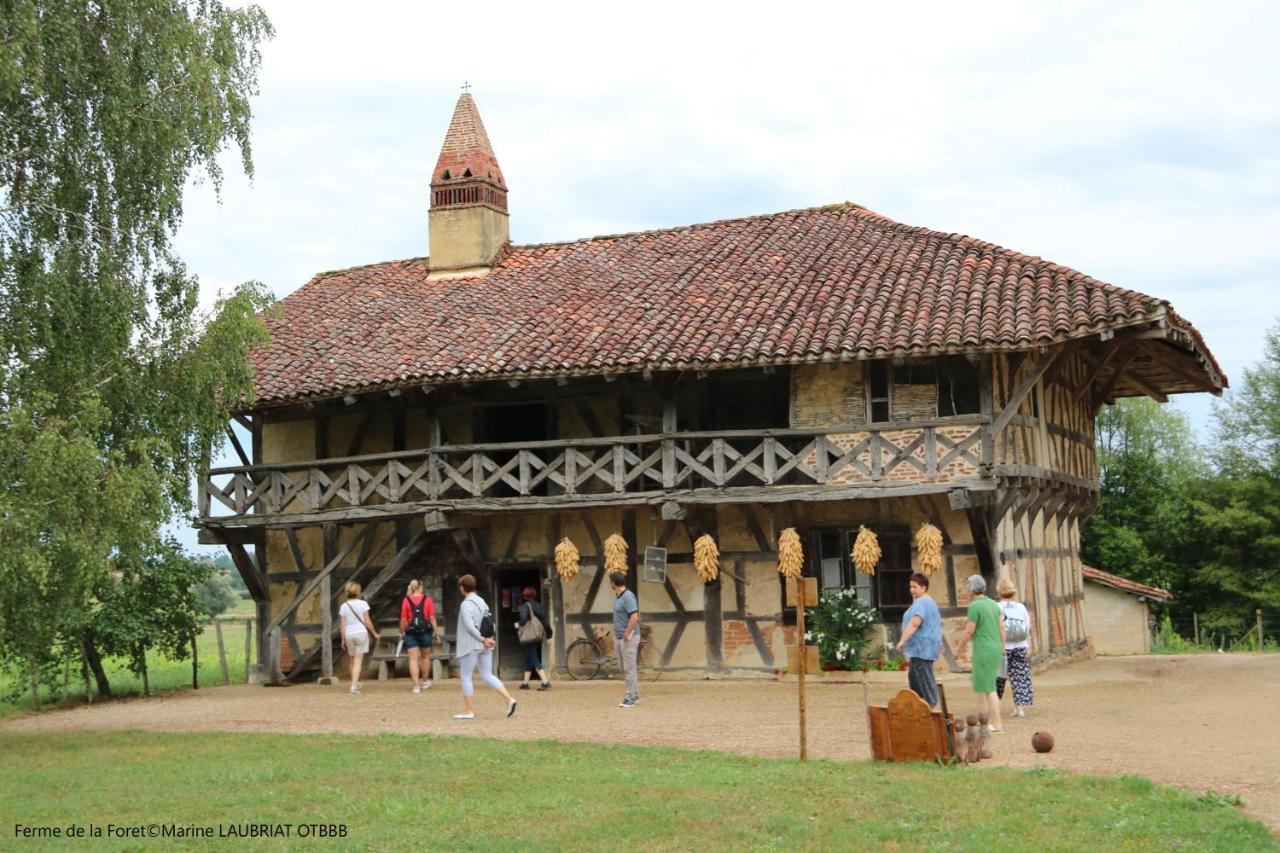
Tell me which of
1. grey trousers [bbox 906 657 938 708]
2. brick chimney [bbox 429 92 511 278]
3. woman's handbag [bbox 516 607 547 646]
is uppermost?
brick chimney [bbox 429 92 511 278]

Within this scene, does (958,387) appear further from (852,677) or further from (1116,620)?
(1116,620)

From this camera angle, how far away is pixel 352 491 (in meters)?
22.9

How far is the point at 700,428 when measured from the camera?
74.6 feet

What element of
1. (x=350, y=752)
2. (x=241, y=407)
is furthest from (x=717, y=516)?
(x=350, y=752)

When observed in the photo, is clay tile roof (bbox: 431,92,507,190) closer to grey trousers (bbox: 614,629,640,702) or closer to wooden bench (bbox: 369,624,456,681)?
wooden bench (bbox: 369,624,456,681)

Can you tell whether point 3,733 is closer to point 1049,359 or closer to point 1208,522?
point 1049,359

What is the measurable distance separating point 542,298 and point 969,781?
1472 centimetres

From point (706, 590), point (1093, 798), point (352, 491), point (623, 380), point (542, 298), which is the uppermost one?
point (542, 298)

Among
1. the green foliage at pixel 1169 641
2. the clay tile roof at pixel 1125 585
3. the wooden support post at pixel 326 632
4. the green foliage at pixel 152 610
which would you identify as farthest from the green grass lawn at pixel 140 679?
the green foliage at pixel 1169 641

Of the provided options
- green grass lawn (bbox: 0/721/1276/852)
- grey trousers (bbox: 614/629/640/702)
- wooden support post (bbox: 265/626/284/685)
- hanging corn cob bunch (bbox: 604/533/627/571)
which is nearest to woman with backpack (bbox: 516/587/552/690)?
hanging corn cob bunch (bbox: 604/533/627/571)

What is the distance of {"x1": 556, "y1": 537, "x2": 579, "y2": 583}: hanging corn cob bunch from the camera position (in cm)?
2225

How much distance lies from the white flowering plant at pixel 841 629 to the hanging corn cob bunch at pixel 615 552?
9.04 feet

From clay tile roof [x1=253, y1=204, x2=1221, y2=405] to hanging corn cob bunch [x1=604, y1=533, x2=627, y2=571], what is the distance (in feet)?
8.20

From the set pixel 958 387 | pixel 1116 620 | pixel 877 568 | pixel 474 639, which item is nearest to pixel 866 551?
pixel 877 568
